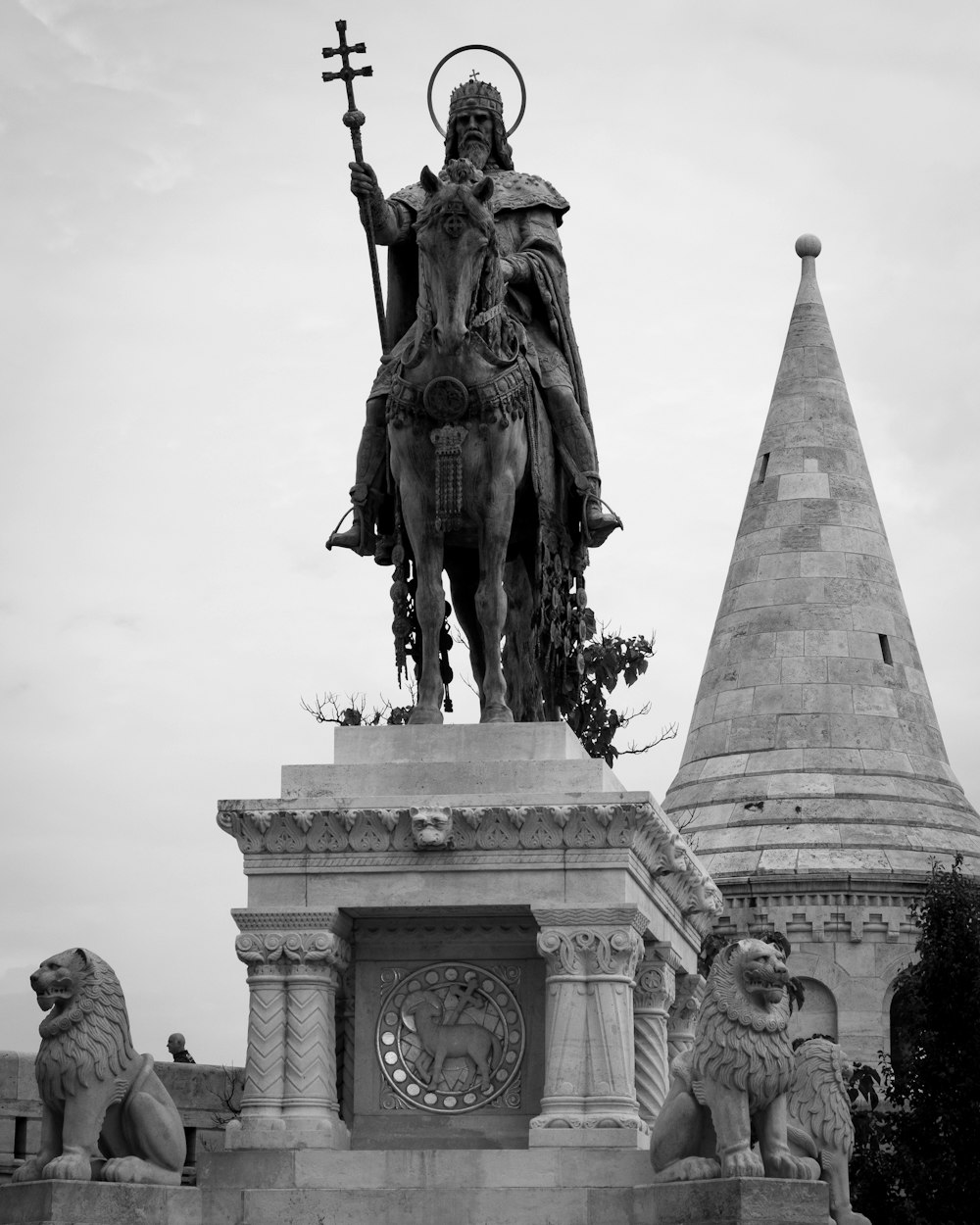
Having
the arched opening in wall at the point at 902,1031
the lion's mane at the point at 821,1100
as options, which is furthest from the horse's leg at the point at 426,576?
the arched opening in wall at the point at 902,1031

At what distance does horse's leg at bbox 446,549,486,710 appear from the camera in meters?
19.8

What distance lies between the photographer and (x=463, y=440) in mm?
19016

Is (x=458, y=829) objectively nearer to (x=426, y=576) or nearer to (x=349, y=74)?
(x=426, y=576)

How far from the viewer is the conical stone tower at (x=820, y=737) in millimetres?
46906

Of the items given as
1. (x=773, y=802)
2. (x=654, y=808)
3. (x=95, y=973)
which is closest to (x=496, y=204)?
(x=654, y=808)

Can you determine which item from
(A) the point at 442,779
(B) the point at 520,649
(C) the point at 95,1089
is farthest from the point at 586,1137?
(B) the point at 520,649

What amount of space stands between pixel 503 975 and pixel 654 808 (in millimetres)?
1434

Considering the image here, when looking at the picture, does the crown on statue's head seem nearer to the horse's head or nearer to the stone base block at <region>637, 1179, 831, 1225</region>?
the horse's head

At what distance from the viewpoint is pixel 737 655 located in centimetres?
5072

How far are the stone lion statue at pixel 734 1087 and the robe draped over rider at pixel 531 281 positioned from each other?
434cm

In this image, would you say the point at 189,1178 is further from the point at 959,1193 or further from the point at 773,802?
the point at 773,802

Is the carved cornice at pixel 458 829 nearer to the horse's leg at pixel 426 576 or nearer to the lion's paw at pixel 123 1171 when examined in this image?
the horse's leg at pixel 426 576

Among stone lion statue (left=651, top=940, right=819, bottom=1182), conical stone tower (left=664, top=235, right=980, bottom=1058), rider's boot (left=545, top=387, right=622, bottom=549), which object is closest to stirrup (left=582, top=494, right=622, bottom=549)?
rider's boot (left=545, top=387, right=622, bottom=549)

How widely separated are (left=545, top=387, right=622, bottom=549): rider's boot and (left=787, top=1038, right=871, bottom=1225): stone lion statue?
3.59m
